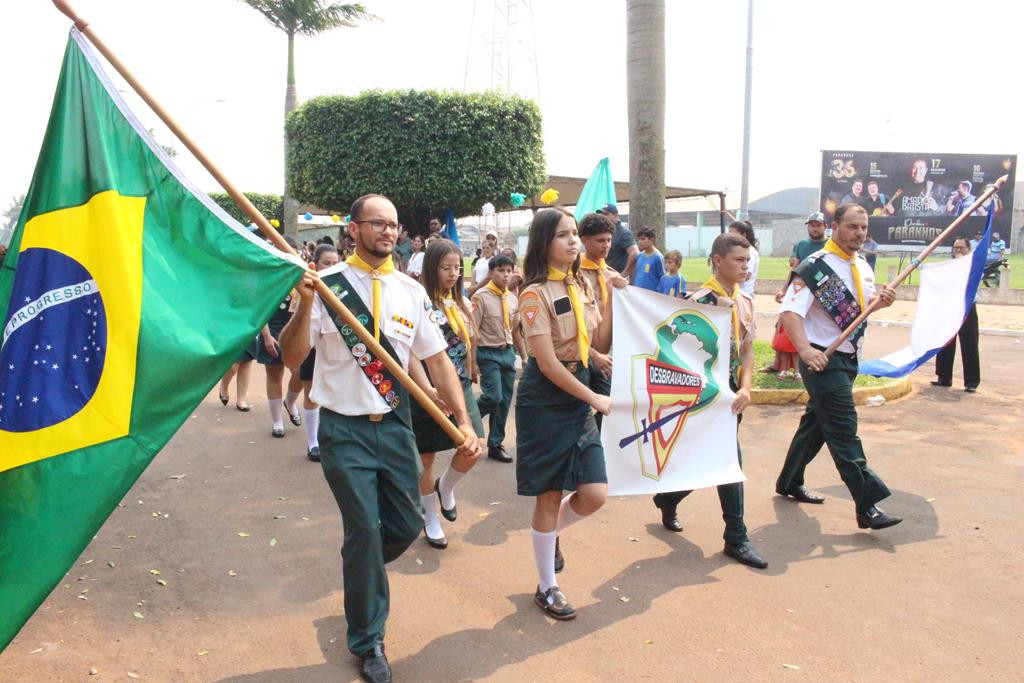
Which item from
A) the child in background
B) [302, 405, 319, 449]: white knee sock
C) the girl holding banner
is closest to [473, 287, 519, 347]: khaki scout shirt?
[302, 405, 319, 449]: white knee sock

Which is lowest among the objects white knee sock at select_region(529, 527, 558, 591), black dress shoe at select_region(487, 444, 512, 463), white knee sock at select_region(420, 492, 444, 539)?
black dress shoe at select_region(487, 444, 512, 463)

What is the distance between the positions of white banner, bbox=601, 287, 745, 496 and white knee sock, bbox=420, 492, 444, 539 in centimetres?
121

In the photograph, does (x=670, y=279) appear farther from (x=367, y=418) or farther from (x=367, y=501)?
(x=367, y=501)

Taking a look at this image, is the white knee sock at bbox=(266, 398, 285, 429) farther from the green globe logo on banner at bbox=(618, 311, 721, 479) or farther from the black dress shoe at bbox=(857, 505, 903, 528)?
the black dress shoe at bbox=(857, 505, 903, 528)

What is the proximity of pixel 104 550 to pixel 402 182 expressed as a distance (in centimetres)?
1495

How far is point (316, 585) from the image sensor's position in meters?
4.46

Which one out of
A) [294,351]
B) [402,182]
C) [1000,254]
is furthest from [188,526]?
[1000,254]

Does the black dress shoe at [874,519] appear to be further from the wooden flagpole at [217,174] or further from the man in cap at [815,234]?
the man in cap at [815,234]

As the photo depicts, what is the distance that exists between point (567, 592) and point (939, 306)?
4.41 meters

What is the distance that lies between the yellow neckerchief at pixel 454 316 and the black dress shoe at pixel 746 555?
2.25 m

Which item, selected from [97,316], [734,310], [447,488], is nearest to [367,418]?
[97,316]

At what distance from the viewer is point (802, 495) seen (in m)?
5.82

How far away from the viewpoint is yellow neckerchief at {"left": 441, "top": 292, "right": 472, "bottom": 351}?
573cm

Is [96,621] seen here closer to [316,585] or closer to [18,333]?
[316,585]
